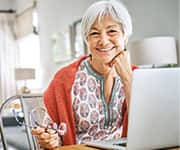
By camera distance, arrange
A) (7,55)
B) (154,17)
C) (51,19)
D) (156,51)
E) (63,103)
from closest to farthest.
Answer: (63,103), (156,51), (154,17), (51,19), (7,55)

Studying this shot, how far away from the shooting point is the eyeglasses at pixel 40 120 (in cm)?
150

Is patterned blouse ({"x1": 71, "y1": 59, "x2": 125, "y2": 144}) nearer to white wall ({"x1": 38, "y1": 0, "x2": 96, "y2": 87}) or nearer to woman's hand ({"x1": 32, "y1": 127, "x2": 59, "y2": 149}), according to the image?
woman's hand ({"x1": 32, "y1": 127, "x2": 59, "y2": 149})

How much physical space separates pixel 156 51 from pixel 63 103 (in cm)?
151

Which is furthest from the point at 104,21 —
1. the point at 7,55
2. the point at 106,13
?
the point at 7,55

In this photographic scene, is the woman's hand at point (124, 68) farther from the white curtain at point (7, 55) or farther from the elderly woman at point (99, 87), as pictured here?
the white curtain at point (7, 55)

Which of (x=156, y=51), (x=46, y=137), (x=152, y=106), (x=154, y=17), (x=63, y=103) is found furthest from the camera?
(x=154, y=17)

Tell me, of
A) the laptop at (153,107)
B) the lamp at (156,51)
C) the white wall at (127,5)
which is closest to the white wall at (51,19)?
the white wall at (127,5)

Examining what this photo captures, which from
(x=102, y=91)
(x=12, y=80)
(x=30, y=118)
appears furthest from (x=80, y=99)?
(x=12, y=80)

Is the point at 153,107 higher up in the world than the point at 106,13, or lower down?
lower down

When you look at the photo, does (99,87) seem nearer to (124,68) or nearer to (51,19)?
(124,68)

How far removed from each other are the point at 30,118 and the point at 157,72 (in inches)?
27.3

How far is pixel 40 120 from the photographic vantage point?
165 cm

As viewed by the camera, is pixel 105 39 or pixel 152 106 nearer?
pixel 152 106

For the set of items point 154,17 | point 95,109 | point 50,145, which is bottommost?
point 50,145
